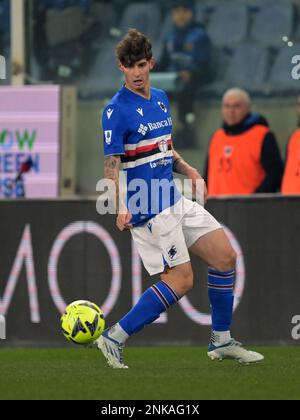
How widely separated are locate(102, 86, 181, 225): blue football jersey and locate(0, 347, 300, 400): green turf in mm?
1078

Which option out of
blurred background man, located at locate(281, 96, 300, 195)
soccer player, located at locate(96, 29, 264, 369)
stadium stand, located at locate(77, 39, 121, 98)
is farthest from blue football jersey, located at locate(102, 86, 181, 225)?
stadium stand, located at locate(77, 39, 121, 98)

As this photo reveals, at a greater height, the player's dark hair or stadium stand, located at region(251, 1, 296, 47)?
stadium stand, located at region(251, 1, 296, 47)

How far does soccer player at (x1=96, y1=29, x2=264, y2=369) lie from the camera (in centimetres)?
804

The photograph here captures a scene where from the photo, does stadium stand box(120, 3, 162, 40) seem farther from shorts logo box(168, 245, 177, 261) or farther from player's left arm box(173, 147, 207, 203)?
shorts logo box(168, 245, 177, 261)

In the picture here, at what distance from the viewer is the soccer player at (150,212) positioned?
8.04 m

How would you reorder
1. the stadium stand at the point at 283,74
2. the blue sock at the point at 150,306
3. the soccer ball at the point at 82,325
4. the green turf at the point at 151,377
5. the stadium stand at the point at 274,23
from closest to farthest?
the green turf at the point at 151,377, the blue sock at the point at 150,306, the soccer ball at the point at 82,325, the stadium stand at the point at 283,74, the stadium stand at the point at 274,23

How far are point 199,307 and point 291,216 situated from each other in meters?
1.09

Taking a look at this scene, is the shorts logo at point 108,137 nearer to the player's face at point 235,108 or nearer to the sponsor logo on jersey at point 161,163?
the sponsor logo on jersey at point 161,163

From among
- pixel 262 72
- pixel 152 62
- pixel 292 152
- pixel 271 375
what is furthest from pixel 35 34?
pixel 271 375

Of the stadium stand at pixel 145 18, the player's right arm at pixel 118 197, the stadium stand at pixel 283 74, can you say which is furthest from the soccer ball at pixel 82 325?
the stadium stand at pixel 145 18

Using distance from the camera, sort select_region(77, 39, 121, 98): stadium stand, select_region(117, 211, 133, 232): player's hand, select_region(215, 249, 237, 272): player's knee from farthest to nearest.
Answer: select_region(77, 39, 121, 98): stadium stand, select_region(215, 249, 237, 272): player's knee, select_region(117, 211, 133, 232): player's hand

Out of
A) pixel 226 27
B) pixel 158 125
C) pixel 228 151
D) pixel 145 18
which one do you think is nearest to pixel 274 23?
pixel 226 27

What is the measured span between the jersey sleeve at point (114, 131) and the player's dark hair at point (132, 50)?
1.05 ft

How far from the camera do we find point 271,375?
7555 mm
